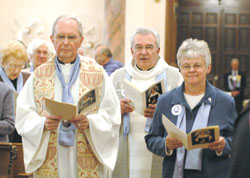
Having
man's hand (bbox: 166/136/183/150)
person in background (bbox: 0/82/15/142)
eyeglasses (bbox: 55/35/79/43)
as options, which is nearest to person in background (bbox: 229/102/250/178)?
man's hand (bbox: 166/136/183/150)

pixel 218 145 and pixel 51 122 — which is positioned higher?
pixel 51 122

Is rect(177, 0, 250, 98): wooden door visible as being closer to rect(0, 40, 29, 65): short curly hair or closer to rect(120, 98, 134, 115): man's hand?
rect(0, 40, 29, 65): short curly hair

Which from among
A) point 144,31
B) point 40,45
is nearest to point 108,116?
point 144,31

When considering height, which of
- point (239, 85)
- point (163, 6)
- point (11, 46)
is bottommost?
point (239, 85)

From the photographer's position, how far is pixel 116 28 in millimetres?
12703

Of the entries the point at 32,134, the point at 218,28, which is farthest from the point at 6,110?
the point at 218,28

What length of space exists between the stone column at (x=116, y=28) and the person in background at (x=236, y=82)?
502 centimetres

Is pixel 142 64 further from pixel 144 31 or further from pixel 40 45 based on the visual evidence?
pixel 40 45

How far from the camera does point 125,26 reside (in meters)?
12.3

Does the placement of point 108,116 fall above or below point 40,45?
below

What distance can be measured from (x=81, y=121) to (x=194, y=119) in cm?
91

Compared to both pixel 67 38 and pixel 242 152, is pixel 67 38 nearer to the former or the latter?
pixel 67 38

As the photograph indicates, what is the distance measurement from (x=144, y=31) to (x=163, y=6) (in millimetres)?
7360

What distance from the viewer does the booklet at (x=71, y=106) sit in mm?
4387
